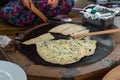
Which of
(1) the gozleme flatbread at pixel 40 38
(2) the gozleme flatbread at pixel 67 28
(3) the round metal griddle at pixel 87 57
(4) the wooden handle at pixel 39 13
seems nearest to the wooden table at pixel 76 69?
(3) the round metal griddle at pixel 87 57

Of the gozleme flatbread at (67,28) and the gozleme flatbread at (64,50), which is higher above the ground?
the gozleme flatbread at (67,28)

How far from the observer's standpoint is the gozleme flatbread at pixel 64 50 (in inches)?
44.3

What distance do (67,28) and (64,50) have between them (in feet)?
0.90

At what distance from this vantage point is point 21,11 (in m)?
1.63

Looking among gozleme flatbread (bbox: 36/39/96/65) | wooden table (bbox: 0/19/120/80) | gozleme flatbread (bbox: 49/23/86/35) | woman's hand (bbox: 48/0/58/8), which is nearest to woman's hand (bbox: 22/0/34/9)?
woman's hand (bbox: 48/0/58/8)

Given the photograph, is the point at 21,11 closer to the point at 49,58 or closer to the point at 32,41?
the point at 32,41

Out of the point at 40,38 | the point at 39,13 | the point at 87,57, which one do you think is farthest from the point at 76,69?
the point at 39,13

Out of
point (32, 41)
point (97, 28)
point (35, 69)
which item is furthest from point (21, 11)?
point (35, 69)

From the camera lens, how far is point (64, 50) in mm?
1189

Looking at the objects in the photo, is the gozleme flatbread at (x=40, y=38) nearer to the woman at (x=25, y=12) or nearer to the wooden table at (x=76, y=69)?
the wooden table at (x=76, y=69)

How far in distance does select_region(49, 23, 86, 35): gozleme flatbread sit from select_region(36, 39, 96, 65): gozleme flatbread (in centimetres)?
14

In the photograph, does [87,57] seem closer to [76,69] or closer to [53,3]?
[76,69]

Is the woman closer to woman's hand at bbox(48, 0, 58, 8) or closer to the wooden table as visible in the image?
woman's hand at bbox(48, 0, 58, 8)

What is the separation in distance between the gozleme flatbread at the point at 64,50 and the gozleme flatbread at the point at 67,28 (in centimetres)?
14
